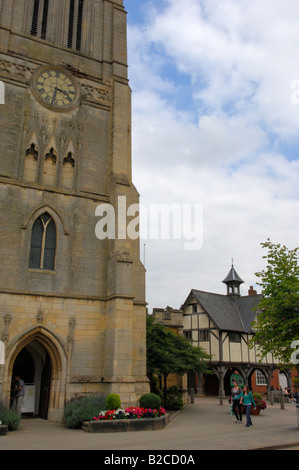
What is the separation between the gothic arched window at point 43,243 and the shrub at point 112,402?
592 cm

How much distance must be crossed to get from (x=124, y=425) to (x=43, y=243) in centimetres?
818

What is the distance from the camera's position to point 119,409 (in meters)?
14.7

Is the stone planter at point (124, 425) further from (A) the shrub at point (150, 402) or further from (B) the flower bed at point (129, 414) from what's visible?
(A) the shrub at point (150, 402)

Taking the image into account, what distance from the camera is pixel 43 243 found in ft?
58.5

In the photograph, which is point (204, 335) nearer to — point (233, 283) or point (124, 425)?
point (233, 283)

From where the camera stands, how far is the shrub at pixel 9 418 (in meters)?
13.5

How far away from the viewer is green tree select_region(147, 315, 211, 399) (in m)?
22.1

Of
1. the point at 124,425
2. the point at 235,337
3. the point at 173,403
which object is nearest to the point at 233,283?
the point at 235,337

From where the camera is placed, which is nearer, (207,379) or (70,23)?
(70,23)

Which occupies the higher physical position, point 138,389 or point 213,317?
point 213,317
